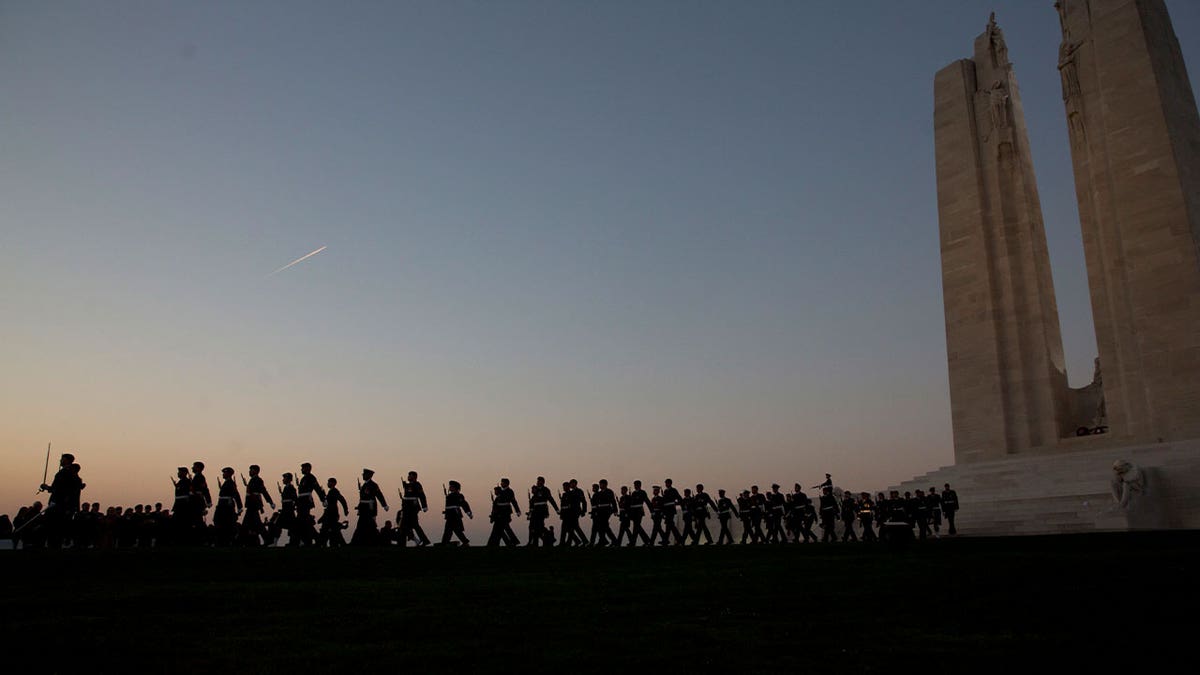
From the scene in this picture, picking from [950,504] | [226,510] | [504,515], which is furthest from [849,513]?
[226,510]

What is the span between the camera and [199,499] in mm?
17219

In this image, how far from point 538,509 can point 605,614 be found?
13320mm

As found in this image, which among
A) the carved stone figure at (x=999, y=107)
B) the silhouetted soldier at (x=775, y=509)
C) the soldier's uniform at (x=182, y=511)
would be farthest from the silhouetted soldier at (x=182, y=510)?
the carved stone figure at (x=999, y=107)

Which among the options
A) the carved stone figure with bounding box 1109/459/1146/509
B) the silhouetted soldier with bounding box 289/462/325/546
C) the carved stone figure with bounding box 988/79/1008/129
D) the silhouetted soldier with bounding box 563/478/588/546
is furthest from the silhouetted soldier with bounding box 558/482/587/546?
the carved stone figure with bounding box 988/79/1008/129

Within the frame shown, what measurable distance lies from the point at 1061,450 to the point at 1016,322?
14.5 ft

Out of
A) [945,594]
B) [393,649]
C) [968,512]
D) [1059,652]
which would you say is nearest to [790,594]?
[945,594]

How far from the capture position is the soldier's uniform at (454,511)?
18781mm

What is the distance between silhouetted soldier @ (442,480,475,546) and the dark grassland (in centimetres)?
688

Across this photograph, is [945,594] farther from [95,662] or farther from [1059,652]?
[95,662]

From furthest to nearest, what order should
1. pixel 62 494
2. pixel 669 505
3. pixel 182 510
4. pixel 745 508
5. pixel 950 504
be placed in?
pixel 745 508 → pixel 950 504 → pixel 669 505 → pixel 182 510 → pixel 62 494

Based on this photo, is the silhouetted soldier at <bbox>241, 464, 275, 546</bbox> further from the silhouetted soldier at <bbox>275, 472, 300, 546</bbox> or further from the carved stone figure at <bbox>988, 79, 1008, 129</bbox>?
the carved stone figure at <bbox>988, 79, 1008, 129</bbox>

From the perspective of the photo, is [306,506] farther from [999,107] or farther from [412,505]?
[999,107]

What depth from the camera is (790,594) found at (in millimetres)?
8281

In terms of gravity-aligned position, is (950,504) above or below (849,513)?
above
